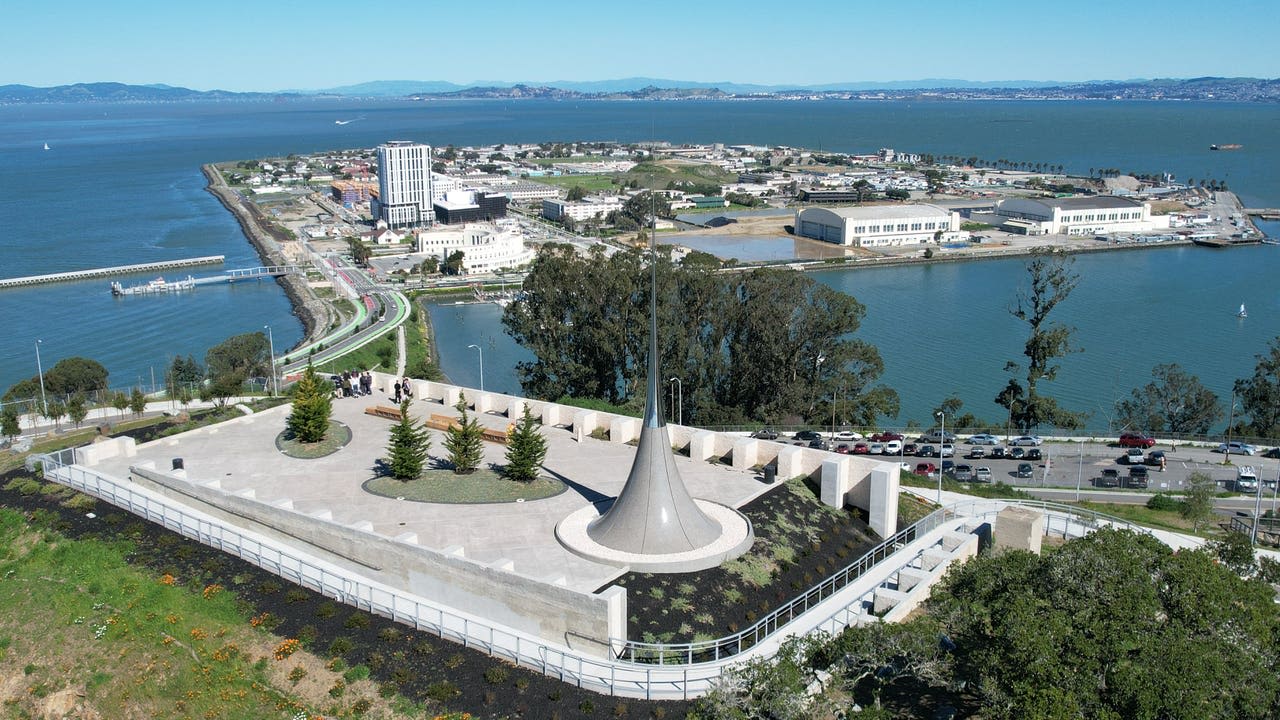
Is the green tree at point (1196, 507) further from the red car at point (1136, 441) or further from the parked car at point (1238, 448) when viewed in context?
the parked car at point (1238, 448)

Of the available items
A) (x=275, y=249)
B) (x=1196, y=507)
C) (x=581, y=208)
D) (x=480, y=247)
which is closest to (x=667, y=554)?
(x=1196, y=507)

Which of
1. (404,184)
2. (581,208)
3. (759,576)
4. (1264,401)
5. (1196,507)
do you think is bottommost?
(1264,401)

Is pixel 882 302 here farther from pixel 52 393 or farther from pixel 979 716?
pixel 979 716

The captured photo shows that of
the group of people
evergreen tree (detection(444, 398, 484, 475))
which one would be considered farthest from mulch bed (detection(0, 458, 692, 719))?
the group of people

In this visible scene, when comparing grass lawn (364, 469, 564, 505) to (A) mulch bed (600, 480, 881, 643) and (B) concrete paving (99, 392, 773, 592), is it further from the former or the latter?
(A) mulch bed (600, 480, 881, 643)

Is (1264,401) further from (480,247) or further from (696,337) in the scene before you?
(480,247)
